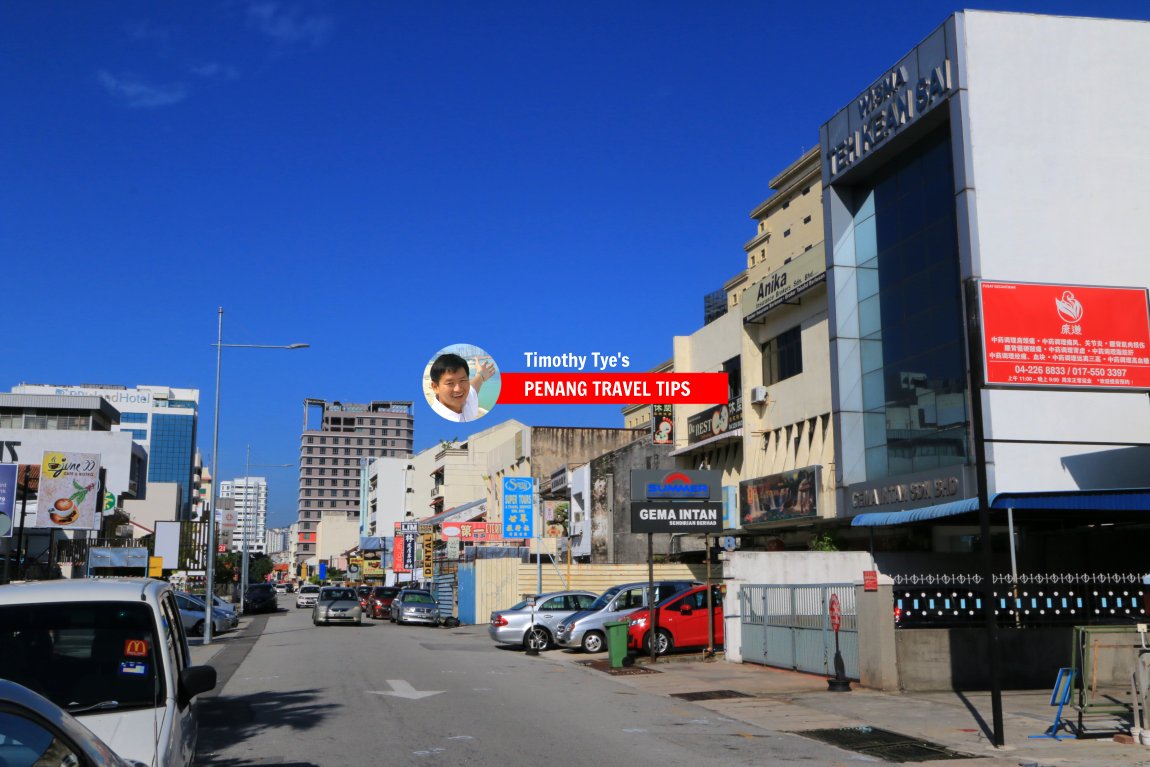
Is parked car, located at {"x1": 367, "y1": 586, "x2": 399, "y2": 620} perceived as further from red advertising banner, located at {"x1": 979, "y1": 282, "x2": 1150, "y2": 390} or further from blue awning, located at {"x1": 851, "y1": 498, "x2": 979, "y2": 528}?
red advertising banner, located at {"x1": 979, "y1": 282, "x2": 1150, "y2": 390}

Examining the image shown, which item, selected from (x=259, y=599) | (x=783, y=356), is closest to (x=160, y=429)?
(x=259, y=599)

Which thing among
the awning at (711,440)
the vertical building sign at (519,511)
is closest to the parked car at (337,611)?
the vertical building sign at (519,511)

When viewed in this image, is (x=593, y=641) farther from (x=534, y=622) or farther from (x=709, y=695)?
(x=709, y=695)

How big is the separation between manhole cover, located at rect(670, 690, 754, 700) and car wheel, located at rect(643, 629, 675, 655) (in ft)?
21.4

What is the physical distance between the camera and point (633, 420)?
288 ft

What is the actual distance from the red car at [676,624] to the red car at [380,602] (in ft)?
95.3

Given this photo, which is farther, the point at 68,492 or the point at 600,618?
the point at 68,492

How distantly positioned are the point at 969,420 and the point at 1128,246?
5.94 metres

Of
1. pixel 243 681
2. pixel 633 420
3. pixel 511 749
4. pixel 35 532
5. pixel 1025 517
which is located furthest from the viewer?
pixel 633 420

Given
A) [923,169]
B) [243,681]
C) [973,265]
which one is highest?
[923,169]

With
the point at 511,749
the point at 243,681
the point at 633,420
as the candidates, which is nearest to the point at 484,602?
the point at 243,681

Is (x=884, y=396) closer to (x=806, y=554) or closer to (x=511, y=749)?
(x=806, y=554)

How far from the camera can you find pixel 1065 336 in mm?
17219

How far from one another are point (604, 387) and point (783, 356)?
20.1 ft
